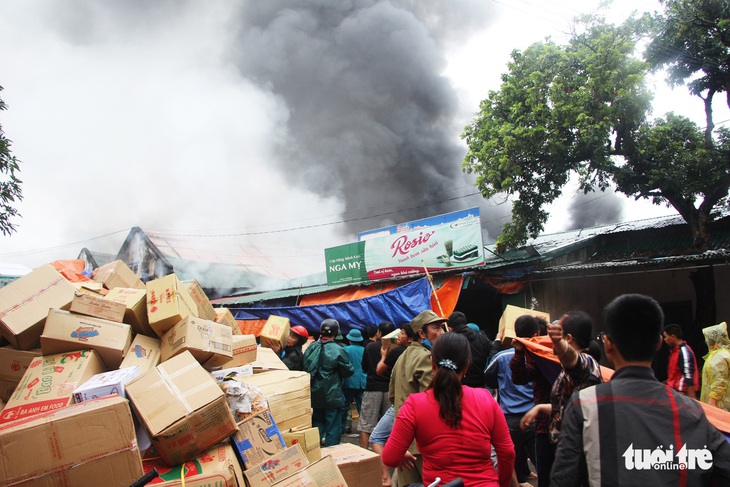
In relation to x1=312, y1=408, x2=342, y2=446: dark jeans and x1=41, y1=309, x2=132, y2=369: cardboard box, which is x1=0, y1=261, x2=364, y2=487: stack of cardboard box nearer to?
x1=41, y1=309, x2=132, y2=369: cardboard box

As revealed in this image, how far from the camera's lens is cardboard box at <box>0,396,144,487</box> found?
239 cm

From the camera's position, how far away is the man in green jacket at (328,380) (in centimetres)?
563

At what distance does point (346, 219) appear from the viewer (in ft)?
76.0

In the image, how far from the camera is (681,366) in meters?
4.84

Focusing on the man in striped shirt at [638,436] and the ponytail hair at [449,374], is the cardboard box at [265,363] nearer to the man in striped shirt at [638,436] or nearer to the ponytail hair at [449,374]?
the ponytail hair at [449,374]

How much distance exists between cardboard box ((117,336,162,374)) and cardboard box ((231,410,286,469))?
3.13 ft

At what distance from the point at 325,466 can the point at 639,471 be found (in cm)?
193

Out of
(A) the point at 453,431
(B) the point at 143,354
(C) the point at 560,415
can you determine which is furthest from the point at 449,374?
(B) the point at 143,354

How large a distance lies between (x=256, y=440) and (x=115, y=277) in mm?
2806

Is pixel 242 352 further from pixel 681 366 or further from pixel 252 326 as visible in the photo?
pixel 252 326

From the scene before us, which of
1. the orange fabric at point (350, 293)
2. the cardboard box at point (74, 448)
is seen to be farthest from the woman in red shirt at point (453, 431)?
the orange fabric at point (350, 293)

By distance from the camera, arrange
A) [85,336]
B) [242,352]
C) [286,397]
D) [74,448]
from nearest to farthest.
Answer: [74,448] < [85,336] < [286,397] < [242,352]

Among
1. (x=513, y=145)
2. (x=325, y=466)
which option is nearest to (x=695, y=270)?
(x=513, y=145)

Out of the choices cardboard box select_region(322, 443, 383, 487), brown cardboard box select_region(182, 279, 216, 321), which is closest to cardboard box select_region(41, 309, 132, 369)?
brown cardboard box select_region(182, 279, 216, 321)
